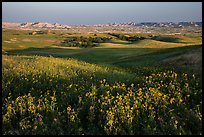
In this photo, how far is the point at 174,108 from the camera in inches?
394

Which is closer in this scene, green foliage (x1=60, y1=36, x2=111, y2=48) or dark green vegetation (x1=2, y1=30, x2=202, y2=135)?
dark green vegetation (x1=2, y1=30, x2=202, y2=135)

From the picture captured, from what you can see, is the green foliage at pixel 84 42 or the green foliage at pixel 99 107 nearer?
the green foliage at pixel 99 107

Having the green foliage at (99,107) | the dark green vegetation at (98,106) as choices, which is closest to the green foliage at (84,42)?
the dark green vegetation at (98,106)

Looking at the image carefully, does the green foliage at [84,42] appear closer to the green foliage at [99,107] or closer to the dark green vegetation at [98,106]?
the dark green vegetation at [98,106]

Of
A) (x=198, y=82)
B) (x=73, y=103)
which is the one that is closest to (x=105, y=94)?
(x=73, y=103)

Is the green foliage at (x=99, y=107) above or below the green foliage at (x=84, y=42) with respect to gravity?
above

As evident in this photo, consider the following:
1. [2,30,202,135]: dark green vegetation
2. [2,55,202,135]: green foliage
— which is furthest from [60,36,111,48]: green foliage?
[2,55,202,135]: green foliage

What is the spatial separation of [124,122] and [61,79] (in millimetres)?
4683

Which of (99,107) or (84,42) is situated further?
(84,42)

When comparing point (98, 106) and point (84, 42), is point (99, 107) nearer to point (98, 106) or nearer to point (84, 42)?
point (98, 106)

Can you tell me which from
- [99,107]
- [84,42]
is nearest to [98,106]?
[99,107]

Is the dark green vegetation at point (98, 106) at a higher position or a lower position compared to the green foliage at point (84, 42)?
higher

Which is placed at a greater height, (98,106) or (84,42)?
(98,106)

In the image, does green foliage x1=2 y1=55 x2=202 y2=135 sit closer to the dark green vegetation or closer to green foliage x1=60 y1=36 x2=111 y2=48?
the dark green vegetation
